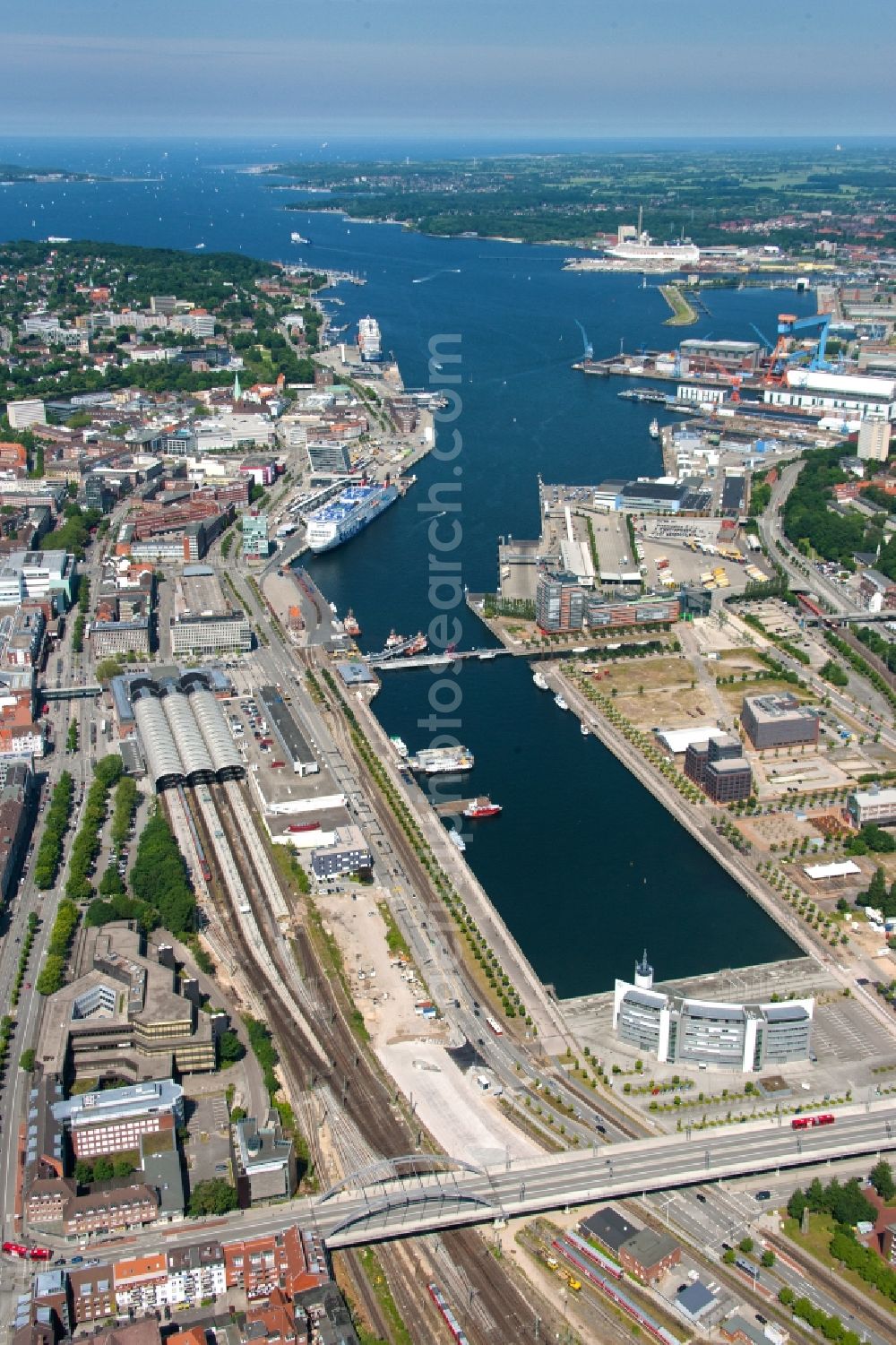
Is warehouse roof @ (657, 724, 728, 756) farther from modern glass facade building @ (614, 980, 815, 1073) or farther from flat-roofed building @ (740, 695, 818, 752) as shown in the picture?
modern glass facade building @ (614, 980, 815, 1073)

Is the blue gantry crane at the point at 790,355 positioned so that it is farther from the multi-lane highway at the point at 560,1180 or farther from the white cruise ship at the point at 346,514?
the multi-lane highway at the point at 560,1180

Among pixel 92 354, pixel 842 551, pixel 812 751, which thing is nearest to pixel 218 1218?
pixel 812 751

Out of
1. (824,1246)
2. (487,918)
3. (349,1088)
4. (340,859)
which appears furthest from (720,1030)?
(340,859)

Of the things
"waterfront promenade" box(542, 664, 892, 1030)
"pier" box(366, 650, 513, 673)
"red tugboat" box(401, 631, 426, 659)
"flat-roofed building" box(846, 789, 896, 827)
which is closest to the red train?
"waterfront promenade" box(542, 664, 892, 1030)

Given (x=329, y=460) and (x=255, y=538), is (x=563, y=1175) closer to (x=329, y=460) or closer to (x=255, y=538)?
(x=255, y=538)

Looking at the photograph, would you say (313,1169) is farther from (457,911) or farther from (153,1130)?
(457,911)
